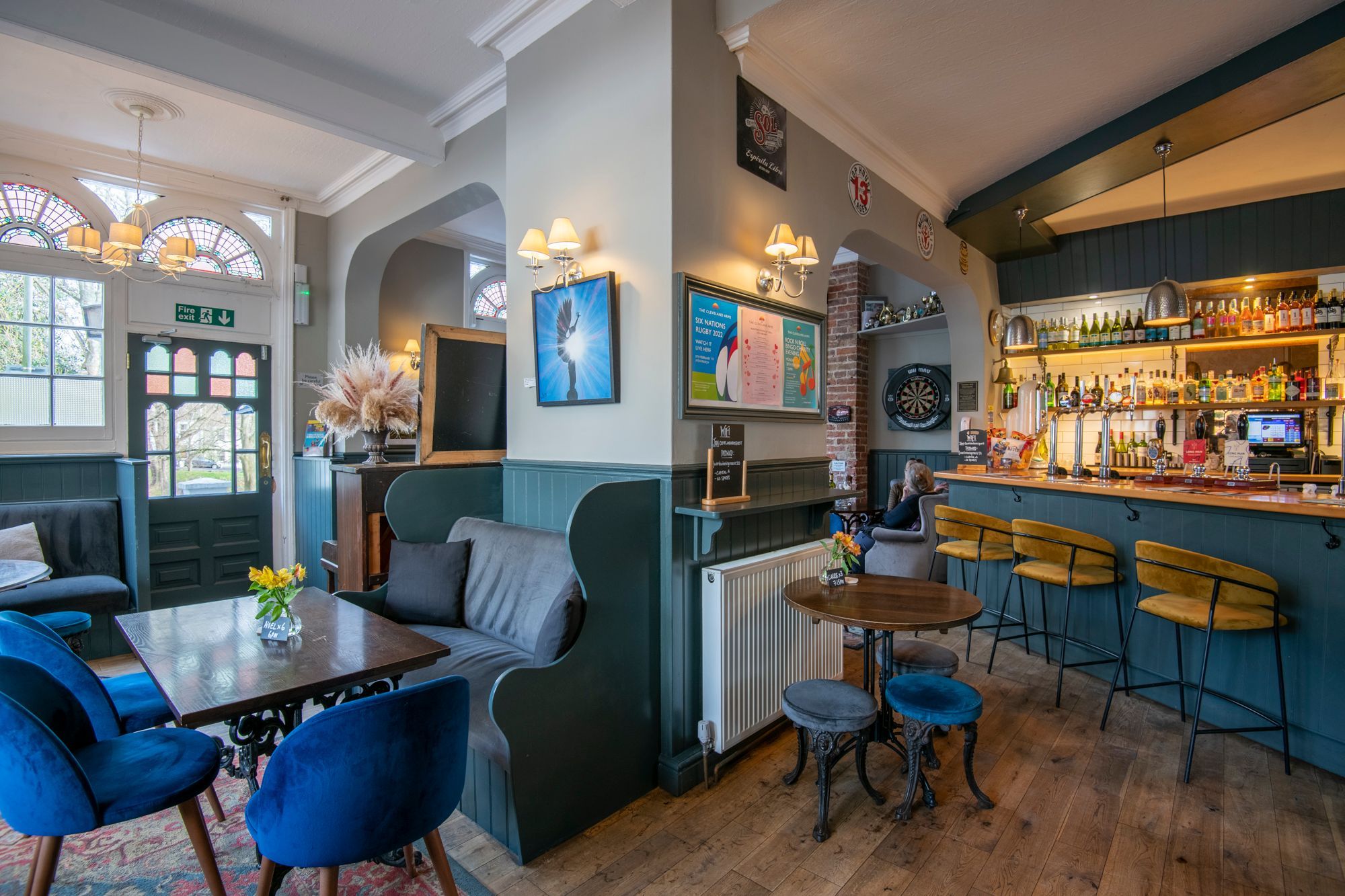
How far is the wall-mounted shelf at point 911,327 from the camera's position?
21.0ft

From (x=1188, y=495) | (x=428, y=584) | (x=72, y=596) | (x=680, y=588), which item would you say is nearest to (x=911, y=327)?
(x=1188, y=495)

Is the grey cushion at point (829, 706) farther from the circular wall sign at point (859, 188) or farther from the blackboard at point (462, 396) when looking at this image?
the circular wall sign at point (859, 188)

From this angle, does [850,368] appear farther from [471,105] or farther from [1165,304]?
[471,105]

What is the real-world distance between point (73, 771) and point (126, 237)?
394 centimetres

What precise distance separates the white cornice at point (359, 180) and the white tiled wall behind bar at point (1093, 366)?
5780 mm

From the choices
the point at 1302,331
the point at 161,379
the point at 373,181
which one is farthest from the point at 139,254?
the point at 1302,331

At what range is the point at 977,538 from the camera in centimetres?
420

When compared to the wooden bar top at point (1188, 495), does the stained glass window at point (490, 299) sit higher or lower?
higher

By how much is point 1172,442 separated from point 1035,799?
16.5ft

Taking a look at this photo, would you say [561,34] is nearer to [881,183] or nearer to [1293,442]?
[881,183]

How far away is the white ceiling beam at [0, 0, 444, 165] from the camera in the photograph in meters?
2.96

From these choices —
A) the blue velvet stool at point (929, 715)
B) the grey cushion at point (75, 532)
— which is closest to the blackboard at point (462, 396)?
the blue velvet stool at point (929, 715)

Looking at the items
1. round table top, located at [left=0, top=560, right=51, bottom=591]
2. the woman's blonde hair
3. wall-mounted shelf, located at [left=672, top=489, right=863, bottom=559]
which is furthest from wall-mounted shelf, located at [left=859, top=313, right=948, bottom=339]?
round table top, located at [left=0, top=560, right=51, bottom=591]

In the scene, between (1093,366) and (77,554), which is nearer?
(77,554)
